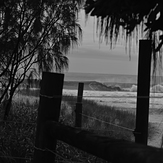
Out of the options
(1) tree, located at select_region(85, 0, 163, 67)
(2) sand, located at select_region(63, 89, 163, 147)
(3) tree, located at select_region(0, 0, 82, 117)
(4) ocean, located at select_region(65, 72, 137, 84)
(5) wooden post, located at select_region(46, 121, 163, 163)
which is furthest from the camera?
(4) ocean, located at select_region(65, 72, 137, 84)

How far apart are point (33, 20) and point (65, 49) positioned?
0.70m

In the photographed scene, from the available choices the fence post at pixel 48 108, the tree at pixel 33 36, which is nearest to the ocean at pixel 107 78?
the tree at pixel 33 36

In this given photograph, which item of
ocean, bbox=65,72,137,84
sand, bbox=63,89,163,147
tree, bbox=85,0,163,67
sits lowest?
sand, bbox=63,89,163,147

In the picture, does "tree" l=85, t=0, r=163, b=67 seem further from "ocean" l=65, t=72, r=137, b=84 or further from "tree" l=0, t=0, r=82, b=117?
"ocean" l=65, t=72, r=137, b=84

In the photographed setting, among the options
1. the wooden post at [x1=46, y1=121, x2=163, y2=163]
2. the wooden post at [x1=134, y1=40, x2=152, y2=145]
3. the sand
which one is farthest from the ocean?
the wooden post at [x1=46, y1=121, x2=163, y2=163]

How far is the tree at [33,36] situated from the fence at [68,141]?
293cm

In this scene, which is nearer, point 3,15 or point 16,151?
point 16,151

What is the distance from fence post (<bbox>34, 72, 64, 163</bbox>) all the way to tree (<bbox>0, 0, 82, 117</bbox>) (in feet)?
9.55

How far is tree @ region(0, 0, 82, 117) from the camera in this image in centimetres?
462

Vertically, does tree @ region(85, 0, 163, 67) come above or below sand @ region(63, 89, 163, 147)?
above

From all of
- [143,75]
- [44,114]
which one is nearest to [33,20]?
[143,75]

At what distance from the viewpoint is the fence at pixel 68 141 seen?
3.19ft

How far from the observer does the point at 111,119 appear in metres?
8.41

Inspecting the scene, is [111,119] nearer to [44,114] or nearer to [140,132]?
[140,132]
